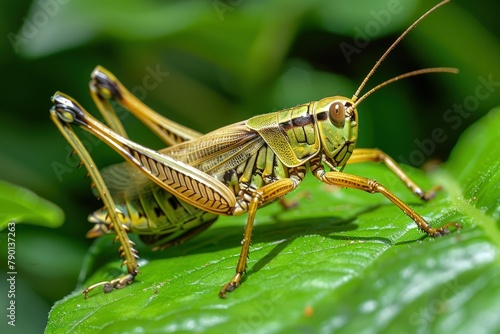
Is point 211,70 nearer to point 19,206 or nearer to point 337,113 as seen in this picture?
point 337,113

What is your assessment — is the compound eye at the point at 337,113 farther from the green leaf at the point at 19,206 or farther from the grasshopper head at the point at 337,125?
the green leaf at the point at 19,206

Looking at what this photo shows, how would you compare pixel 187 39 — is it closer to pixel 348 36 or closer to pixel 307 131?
pixel 348 36

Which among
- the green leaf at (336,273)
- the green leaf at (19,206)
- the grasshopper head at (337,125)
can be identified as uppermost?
the grasshopper head at (337,125)

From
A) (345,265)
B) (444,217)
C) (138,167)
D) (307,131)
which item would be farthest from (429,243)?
(138,167)

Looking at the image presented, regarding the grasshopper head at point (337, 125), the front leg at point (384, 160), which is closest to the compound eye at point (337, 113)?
the grasshopper head at point (337, 125)

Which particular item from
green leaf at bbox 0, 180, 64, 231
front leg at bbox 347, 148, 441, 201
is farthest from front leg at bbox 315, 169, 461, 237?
green leaf at bbox 0, 180, 64, 231

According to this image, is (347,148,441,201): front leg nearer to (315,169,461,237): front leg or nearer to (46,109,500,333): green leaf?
(46,109,500,333): green leaf

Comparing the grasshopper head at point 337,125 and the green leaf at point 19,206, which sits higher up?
the grasshopper head at point 337,125
